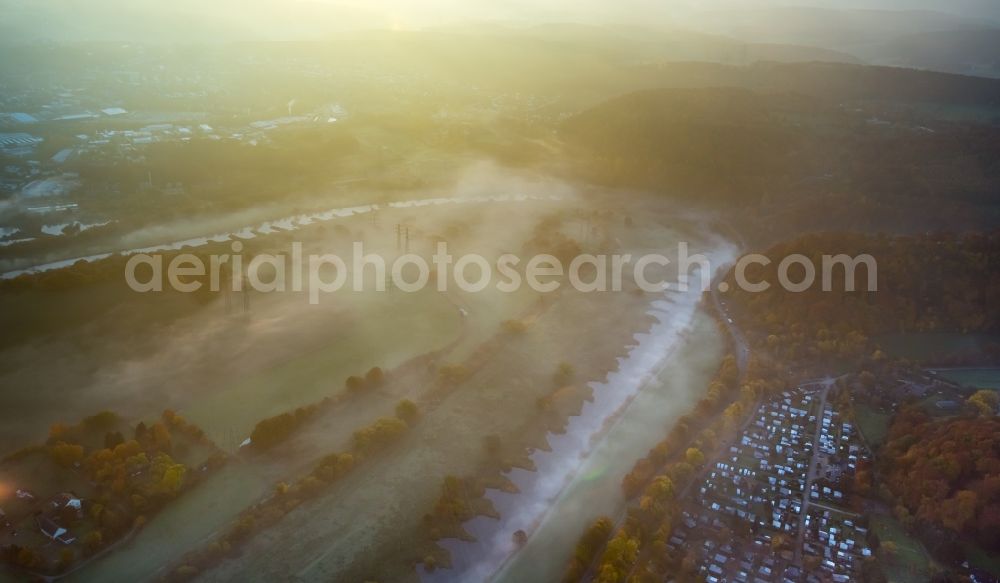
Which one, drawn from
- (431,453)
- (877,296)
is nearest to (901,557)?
(431,453)

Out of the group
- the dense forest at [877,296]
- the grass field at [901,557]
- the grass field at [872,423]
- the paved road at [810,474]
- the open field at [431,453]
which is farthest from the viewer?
the dense forest at [877,296]

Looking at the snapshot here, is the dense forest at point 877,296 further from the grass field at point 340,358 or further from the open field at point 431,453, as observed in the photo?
the grass field at point 340,358

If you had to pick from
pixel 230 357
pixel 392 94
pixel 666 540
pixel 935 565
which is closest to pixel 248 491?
pixel 230 357

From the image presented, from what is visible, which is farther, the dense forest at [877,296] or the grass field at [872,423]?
the dense forest at [877,296]

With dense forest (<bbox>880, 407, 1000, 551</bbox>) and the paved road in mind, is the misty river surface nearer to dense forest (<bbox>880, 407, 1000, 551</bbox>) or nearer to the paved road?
the paved road

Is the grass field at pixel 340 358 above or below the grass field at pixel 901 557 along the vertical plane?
above

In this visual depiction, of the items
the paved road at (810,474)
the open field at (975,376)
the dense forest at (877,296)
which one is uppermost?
the dense forest at (877,296)

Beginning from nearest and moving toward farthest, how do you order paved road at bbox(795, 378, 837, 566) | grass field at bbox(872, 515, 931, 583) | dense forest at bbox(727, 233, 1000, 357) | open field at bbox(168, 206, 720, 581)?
open field at bbox(168, 206, 720, 581) < grass field at bbox(872, 515, 931, 583) < paved road at bbox(795, 378, 837, 566) < dense forest at bbox(727, 233, 1000, 357)

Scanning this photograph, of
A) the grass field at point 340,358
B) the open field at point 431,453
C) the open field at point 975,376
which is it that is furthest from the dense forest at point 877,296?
the grass field at point 340,358

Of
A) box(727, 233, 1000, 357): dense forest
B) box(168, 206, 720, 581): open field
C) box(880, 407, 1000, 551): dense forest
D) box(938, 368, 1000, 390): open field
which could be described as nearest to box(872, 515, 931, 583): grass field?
box(880, 407, 1000, 551): dense forest
